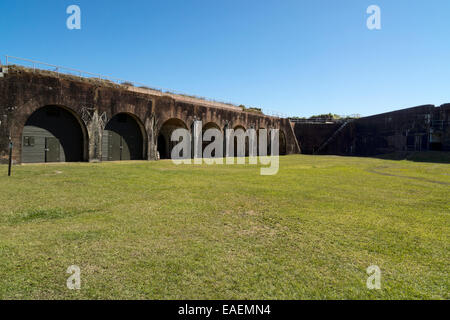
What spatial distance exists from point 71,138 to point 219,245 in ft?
56.9

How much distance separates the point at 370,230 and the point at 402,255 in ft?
3.44

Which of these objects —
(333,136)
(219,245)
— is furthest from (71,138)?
(333,136)

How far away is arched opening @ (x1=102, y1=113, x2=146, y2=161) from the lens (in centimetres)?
1930

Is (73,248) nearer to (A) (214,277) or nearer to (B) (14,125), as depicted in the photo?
(A) (214,277)

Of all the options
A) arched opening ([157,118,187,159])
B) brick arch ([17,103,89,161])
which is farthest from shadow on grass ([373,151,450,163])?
brick arch ([17,103,89,161])

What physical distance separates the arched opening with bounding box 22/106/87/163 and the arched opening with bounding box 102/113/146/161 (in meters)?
1.79

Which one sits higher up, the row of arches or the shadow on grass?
the row of arches

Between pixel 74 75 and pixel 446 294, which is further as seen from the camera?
pixel 74 75

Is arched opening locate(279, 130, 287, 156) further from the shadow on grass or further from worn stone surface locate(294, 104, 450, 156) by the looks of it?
the shadow on grass

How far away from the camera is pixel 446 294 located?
2746 mm

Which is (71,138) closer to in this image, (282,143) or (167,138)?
(167,138)

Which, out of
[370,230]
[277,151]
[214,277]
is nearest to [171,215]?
[214,277]

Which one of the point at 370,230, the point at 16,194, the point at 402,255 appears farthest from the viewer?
the point at 16,194

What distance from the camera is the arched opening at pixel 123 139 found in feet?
63.3
